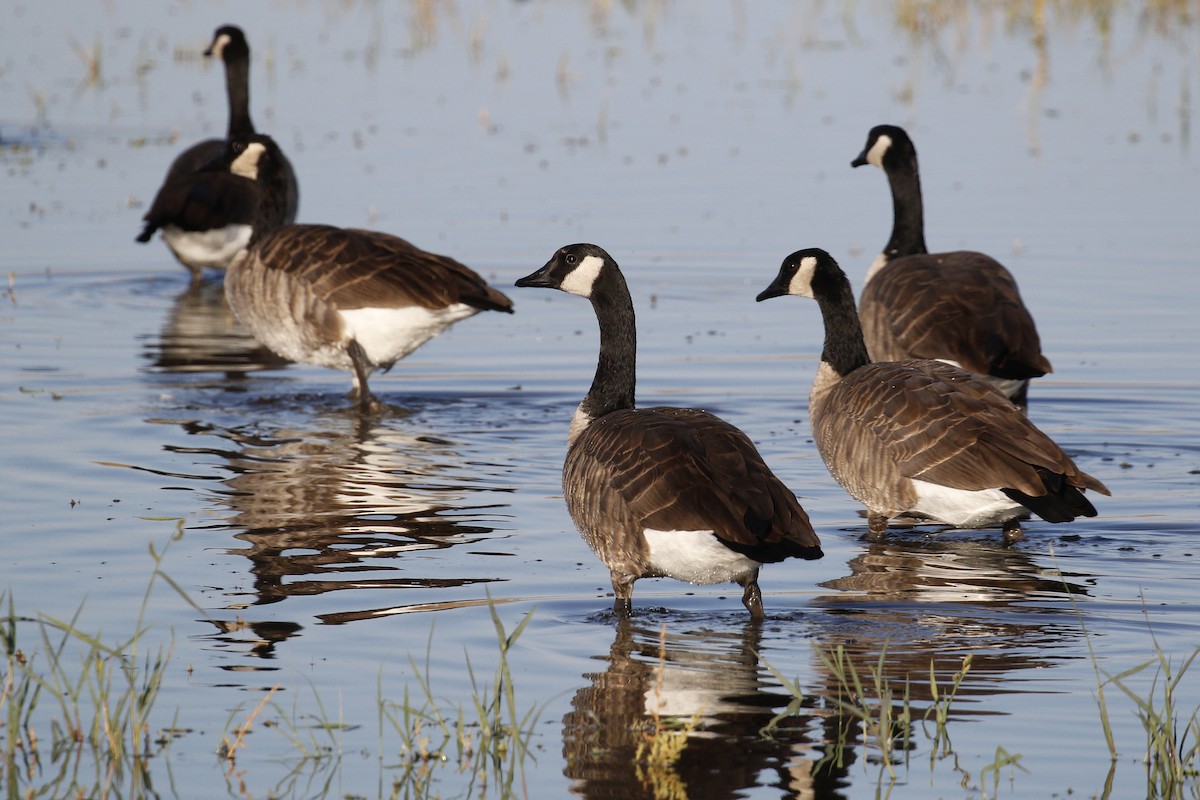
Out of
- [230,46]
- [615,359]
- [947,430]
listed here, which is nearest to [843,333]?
[947,430]

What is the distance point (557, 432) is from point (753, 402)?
1.44 metres

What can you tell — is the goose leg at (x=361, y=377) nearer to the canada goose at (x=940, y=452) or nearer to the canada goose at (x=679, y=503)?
the canada goose at (x=940, y=452)

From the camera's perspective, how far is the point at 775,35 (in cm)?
2753

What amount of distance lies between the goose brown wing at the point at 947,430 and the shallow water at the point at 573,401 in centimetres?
50

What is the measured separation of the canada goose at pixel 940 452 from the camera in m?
7.75

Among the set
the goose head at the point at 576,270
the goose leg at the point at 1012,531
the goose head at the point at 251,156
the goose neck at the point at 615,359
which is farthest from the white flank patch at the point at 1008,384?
the goose head at the point at 251,156

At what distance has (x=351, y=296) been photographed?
37.1 ft

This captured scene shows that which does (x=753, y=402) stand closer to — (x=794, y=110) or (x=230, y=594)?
(x=230, y=594)

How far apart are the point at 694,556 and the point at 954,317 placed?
4.04m

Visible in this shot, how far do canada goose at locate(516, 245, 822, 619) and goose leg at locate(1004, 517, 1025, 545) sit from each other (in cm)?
202

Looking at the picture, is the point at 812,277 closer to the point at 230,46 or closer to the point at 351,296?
the point at 351,296

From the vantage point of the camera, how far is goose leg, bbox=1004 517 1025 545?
851 centimetres

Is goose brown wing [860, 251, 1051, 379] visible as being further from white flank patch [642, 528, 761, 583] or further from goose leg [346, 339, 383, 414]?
white flank patch [642, 528, 761, 583]

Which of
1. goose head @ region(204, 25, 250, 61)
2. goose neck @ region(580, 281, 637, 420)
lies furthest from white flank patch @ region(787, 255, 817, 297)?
goose head @ region(204, 25, 250, 61)
